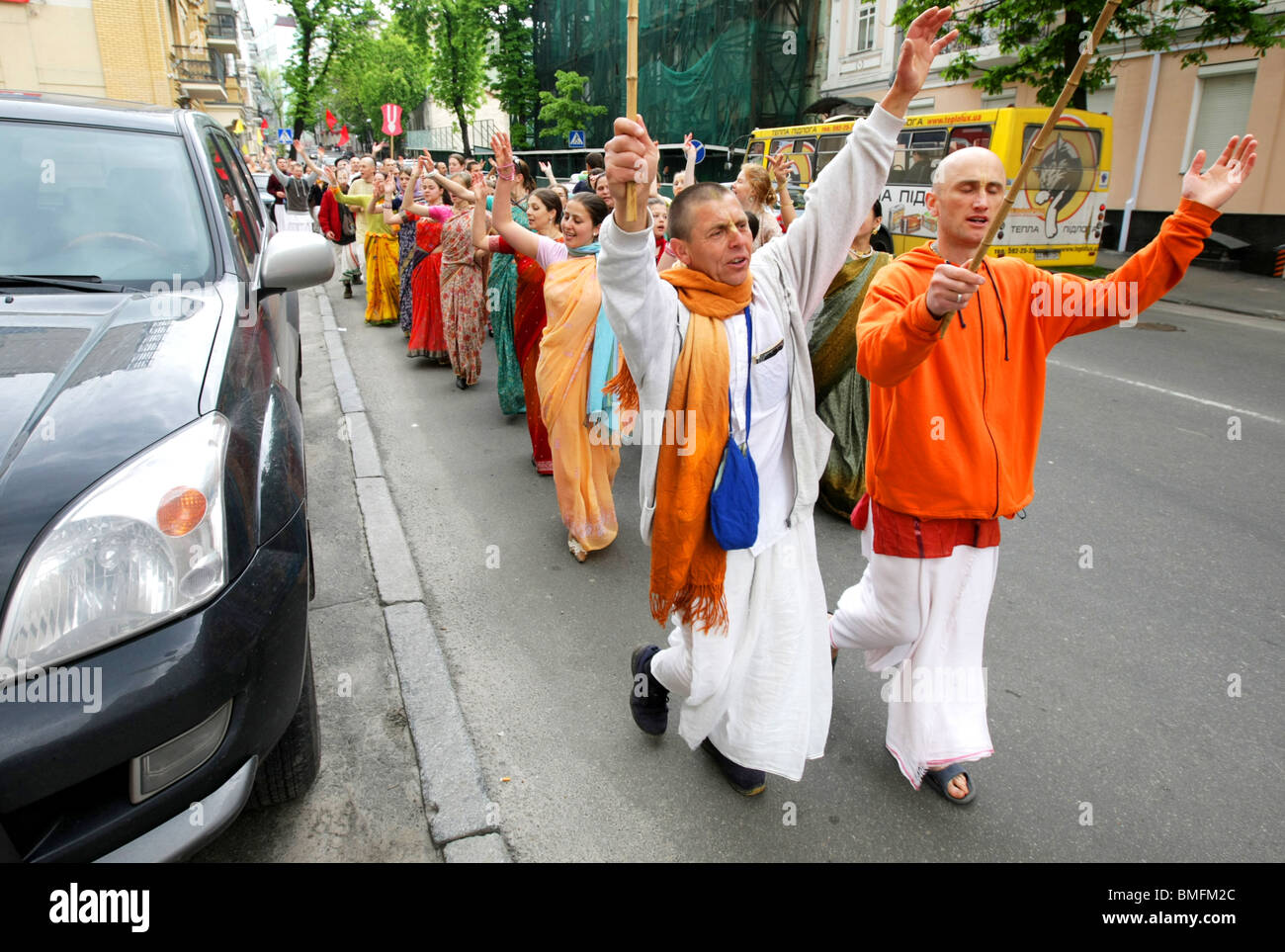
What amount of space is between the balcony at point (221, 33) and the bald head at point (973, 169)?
5770 centimetres

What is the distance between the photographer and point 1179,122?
16812 mm

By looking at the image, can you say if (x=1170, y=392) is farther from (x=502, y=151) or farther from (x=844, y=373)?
(x=502, y=151)

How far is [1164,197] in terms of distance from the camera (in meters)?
17.3

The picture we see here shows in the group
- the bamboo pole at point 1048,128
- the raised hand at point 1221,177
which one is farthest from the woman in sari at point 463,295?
the bamboo pole at point 1048,128

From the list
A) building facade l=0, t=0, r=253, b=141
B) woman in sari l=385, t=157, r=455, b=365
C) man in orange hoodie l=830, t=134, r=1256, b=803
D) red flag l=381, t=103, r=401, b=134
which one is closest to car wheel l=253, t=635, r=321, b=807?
man in orange hoodie l=830, t=134, r=1256, b=803

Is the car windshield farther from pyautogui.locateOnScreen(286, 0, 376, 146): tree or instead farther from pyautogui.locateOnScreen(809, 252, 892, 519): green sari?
pyautogui.locateOnScreen(286, 0, 376, 146): tree

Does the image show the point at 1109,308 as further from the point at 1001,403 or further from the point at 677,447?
the point at 677,447

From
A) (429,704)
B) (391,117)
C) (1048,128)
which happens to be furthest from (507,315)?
(391,117)

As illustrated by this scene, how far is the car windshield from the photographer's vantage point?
2.70 metres

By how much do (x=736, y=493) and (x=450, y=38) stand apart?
3879 cm

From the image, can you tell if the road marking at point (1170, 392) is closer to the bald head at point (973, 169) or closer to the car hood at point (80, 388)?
the bald head at point (973, 169)

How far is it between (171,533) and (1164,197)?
65.8 feet

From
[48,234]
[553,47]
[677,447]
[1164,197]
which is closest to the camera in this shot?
[677,447]

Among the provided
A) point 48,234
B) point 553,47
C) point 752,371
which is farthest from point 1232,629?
point 553,47
